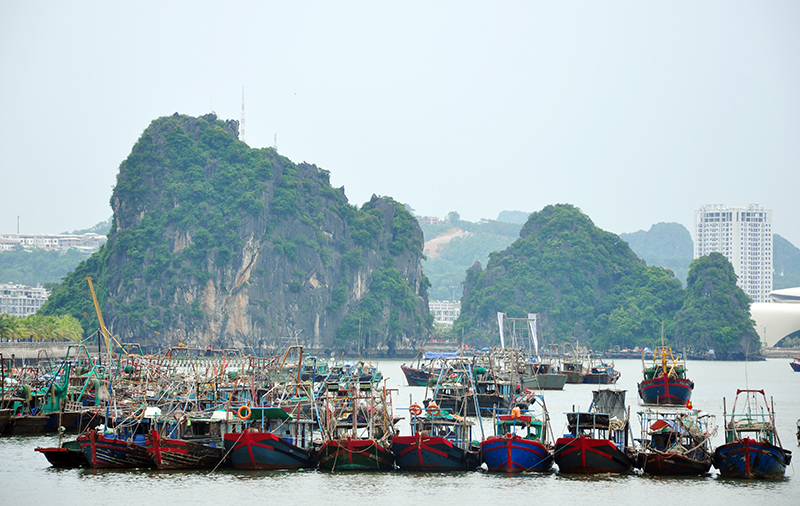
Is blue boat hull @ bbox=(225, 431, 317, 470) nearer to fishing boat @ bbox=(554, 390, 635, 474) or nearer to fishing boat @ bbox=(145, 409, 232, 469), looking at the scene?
fishing boat @ bbox=(145, 409, 232, 469)

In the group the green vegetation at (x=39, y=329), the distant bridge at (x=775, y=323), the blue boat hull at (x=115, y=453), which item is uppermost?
the distant bridge at (x=775, y=323)

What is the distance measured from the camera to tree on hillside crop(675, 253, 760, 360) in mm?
167625

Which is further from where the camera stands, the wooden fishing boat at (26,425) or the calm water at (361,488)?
the wooden fishing boat at (26,425)

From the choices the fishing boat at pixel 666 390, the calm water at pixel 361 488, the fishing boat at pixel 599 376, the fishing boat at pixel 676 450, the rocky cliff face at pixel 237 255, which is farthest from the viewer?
the rocky cliff face at pixel 237 255

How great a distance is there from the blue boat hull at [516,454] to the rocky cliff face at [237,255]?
10933cm

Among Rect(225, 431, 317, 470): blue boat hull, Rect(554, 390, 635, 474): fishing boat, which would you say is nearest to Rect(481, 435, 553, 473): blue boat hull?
Rect(554, 390, 635, 474): fishing boat

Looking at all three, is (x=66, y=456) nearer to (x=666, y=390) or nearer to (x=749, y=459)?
(x=749, y=459)

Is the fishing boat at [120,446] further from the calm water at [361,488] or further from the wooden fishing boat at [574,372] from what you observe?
the wooden fishing boat at [574,372]

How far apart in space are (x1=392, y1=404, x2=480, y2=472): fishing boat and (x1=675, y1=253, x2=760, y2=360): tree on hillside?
13732 centimetres

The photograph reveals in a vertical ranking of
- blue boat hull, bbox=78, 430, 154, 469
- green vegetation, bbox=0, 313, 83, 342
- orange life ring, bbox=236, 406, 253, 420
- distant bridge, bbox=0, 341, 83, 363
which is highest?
green vegetation, bbox=0, 313, 83, 342

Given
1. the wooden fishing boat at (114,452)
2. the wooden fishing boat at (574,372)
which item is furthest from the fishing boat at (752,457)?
the wooden fishing boat at (574,372)

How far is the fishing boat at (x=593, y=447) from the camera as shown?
36406 mm

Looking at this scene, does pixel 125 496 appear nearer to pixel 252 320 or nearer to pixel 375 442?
pixel 375 442

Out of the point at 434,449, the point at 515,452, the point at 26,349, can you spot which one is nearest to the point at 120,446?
the point at 434,449
